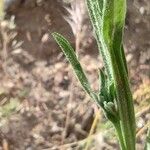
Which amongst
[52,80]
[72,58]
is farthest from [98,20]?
[52,80]

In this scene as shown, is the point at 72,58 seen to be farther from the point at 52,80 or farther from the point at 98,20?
the point at 52,80

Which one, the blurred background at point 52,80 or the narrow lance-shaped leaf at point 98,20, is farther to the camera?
the blurred background at point 52,80

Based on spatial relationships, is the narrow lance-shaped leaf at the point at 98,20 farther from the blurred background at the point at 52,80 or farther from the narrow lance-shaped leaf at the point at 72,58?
the blurred background at the point at 52,80

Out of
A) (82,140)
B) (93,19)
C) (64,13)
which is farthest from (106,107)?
(64,13)

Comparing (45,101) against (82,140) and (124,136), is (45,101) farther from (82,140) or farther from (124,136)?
(124,136)

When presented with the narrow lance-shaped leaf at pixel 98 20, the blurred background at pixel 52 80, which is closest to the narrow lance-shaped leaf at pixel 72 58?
the narrow lance-shaped leaf at pixel 98 20

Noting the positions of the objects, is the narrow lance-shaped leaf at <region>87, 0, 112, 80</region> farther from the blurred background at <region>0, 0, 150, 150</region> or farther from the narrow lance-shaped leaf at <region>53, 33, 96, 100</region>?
the blurred background at <region>0, 0, 150, 150</region>

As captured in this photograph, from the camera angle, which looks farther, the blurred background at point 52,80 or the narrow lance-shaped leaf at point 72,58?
the blurred background at point 52,80

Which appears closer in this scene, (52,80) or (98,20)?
(98,20)
